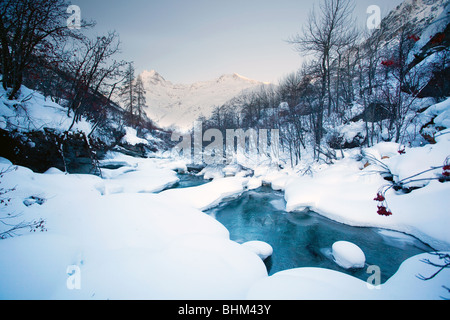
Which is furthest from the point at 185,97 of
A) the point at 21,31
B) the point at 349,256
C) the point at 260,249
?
the point at 349,256

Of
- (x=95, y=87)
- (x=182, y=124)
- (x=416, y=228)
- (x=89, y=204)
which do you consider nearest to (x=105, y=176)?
(x=95, y=87)

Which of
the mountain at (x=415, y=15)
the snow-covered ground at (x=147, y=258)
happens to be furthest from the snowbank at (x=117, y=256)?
the mountain at (x=415, y=15)

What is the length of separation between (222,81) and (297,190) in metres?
89.1

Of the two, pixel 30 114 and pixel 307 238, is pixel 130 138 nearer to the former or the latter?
pixel 30 114

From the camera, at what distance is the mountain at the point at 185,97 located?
53.8 meters

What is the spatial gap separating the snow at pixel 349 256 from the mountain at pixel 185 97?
139 feet

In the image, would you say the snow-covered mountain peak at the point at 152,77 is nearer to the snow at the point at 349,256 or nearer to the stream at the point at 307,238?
the stream at the point at 307,238

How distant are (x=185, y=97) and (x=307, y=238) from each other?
77446mm

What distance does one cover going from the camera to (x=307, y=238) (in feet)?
17.7

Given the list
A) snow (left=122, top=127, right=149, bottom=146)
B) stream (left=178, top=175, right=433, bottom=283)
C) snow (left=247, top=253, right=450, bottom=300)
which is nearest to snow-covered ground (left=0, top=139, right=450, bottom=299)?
snow (left=247, top=253, right=450, bottom=300)

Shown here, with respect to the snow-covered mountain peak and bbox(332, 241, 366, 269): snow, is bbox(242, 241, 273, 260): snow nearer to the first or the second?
bbox(332, 241, 366, 269): snow

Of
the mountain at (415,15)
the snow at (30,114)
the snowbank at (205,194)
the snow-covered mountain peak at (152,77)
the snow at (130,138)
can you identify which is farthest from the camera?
the snow-covered mountain peak at (152,77)

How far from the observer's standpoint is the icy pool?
13.5ft
